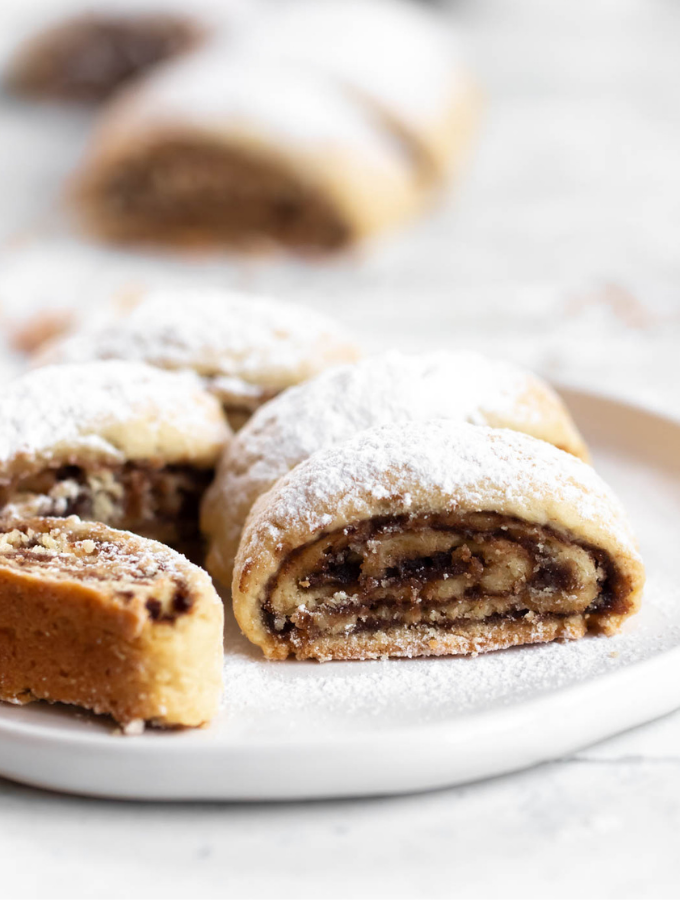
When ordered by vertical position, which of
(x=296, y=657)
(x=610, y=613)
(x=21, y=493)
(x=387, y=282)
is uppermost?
(x=610, y=613)

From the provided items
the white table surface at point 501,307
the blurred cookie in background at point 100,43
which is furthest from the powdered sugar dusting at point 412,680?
the blurred cookie in background at point 100,43

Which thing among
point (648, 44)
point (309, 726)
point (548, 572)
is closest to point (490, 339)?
point (548, 572)

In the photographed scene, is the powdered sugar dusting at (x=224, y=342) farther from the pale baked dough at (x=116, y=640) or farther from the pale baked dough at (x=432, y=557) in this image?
the pale baked dough at (x=116, y=640)

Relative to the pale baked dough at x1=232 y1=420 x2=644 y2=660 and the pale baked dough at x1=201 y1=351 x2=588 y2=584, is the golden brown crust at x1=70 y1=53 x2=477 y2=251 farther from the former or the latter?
the pale baked dough at x1=232 y1=420 x2=644 y2=660

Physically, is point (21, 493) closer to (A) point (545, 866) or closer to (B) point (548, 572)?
(B) point (548, 572)

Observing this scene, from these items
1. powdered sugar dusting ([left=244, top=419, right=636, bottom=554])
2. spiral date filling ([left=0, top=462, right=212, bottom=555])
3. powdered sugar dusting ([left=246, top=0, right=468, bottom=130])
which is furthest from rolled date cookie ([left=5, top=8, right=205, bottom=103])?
powdered sugar dusting ([left=244, top=419, right=636, bottom=554])

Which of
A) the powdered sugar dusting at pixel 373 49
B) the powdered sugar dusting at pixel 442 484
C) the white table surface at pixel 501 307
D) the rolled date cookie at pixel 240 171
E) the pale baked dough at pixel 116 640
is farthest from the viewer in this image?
the powdered sugar dusting at pixel 373 49
